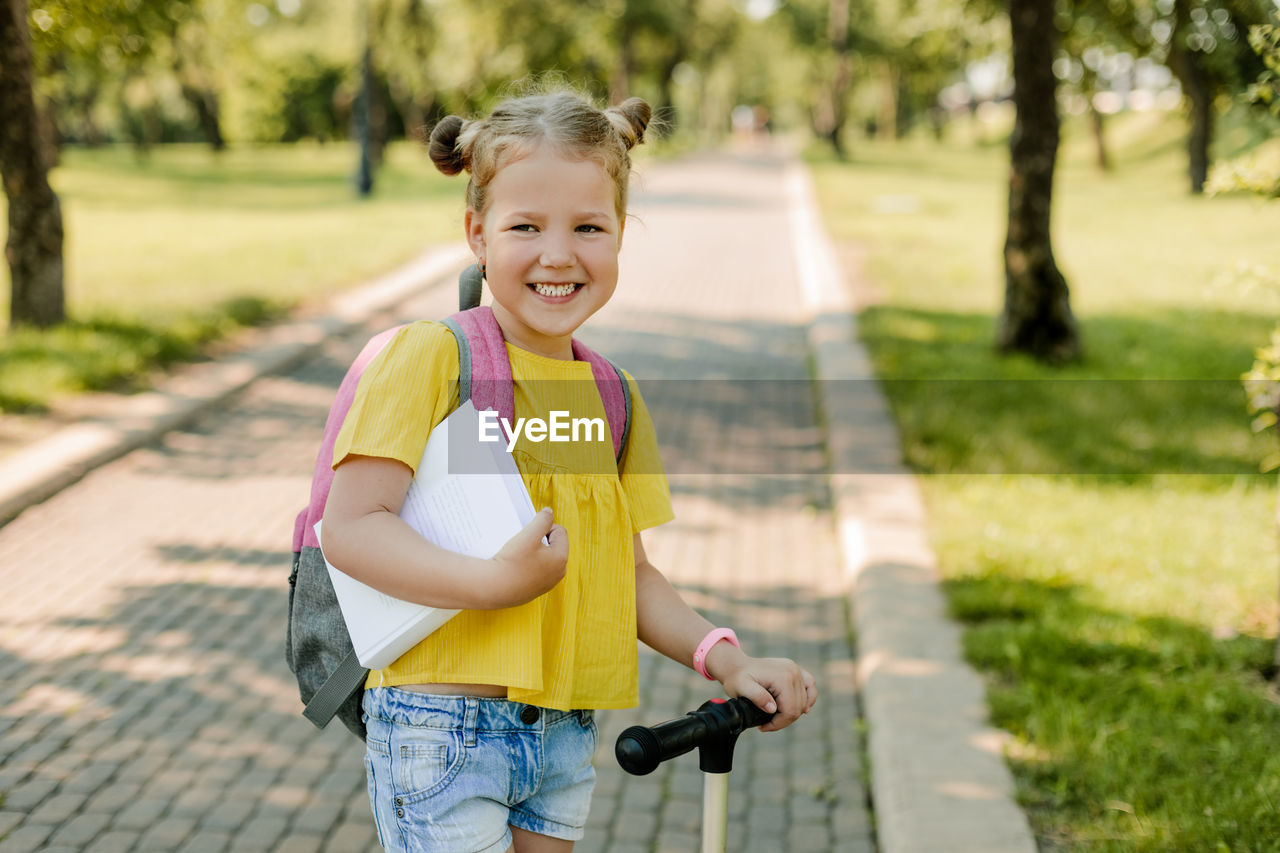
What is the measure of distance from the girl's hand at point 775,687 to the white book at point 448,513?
443 mm

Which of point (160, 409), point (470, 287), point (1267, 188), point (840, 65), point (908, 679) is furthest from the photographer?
point (840, 65)

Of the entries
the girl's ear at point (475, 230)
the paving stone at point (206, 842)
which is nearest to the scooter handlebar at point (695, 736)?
the girl's ear at point (475, 230)

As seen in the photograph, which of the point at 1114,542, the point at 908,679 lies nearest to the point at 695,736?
the point at 908,679

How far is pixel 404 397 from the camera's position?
1.65m

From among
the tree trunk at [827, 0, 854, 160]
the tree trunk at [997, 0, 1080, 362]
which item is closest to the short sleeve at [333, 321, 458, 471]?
the tree trunk at [997, 0, 1080, 362]

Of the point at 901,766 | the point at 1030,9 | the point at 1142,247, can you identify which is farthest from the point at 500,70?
the point at 901,766

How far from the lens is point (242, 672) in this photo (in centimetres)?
425

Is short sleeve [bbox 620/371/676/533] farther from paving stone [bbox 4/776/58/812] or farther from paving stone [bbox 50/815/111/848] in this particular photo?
paving stone [bbox 4/776/58/812]

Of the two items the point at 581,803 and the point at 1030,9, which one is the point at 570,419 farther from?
the point at 1030,9

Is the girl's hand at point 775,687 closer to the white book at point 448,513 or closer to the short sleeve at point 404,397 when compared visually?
the white book at point 448,513

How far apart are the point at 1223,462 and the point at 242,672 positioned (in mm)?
5224

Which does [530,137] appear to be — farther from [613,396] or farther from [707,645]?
[707,645]

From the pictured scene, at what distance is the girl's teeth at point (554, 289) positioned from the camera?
1.79 meters

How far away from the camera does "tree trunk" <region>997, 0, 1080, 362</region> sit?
8852mm
